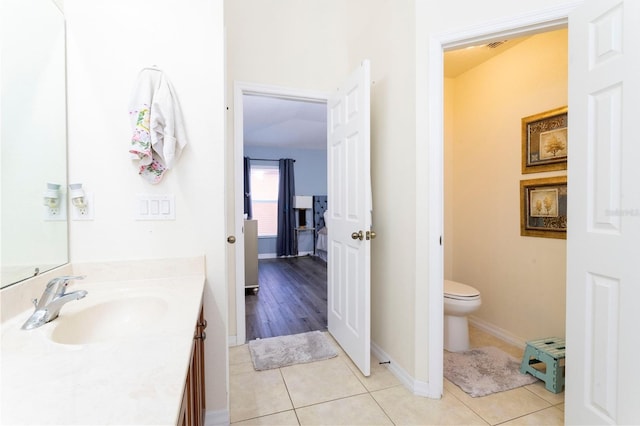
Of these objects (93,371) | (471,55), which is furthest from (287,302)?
(471,55)

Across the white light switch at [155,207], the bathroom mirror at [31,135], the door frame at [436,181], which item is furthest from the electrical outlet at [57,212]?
the door frame at [436,181]

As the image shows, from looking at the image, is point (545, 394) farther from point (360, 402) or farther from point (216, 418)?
point (216, 418)

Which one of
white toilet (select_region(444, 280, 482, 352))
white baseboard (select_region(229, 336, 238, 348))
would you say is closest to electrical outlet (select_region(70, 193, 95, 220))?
white baseboard (select_region(229, 336, 238, 348))

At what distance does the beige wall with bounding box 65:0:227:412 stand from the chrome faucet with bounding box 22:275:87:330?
0.40 m

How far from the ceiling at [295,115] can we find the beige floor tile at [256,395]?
2149 millimetres

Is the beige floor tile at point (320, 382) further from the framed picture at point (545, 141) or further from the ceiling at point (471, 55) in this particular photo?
the ceiling at point (471, 55)

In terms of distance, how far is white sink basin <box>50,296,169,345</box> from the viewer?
95 cm

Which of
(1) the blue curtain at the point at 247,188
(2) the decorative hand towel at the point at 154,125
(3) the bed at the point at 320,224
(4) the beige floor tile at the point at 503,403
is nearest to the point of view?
(2) the decorative hand towel at the point at 154,125

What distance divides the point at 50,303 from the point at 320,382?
151cm

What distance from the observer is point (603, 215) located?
Result: 1.22 meters

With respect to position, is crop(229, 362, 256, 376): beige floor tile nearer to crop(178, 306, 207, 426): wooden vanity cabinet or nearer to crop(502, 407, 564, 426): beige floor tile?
crop(178, 306, 207, 426): wooden vanity cabinet

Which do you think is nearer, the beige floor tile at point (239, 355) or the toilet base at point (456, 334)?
the beige floor tile at point (239, 355)

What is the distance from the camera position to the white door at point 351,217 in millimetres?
1861

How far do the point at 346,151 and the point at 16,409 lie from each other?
1956 millimetres
